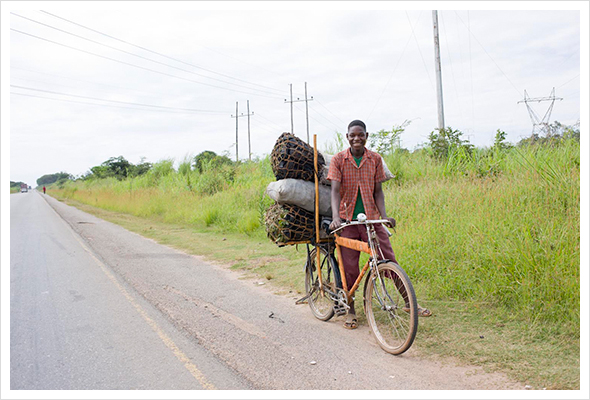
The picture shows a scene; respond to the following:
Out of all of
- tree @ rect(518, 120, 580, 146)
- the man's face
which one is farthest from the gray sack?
tree @ rect(518, 120, 580, 146)

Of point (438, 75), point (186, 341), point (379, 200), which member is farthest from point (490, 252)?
point (438, 75)

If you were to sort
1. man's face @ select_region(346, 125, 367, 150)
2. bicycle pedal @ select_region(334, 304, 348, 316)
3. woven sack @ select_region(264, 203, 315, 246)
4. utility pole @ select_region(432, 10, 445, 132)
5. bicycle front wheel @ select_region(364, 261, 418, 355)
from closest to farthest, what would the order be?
bicycle front wheel @ select_region(364, 261, 418, 355) < man's face @ select_region(346, 125, 367, 150) < bicycle pedal @ select_region(334, 304, 348, 316) < woven sack @ select_region(264, 203, 315, 246) < utility pole @ select_region(432, 10, 445, 132)

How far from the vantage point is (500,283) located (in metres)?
5.14

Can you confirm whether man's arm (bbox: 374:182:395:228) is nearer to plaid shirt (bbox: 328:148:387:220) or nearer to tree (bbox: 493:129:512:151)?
plaid shirt (bbox: 328:148:387:220)

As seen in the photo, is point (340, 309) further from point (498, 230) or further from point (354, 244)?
point (498, 230)

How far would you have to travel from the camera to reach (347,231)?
487 centimetres

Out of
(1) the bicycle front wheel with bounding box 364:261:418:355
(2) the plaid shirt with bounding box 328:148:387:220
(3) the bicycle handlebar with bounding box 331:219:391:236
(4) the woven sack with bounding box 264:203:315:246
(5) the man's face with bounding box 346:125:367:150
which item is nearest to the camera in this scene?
(1) the bicycle front wheel with bounding box 364:261:418:355

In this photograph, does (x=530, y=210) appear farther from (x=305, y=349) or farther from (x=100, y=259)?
(x=100, y=259)

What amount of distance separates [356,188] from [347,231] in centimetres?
48

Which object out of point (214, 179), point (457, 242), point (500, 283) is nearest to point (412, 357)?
point (500, 283)

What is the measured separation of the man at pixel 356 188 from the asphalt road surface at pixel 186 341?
0.97 meters

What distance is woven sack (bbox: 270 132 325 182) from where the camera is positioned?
512 centimetres

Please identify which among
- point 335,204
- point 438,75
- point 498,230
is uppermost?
point 438,75

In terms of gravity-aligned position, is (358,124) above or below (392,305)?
above
